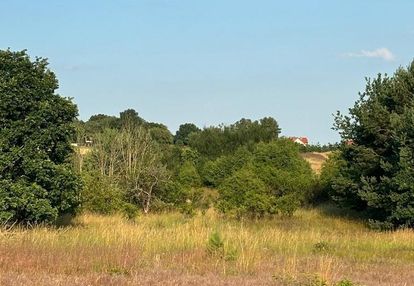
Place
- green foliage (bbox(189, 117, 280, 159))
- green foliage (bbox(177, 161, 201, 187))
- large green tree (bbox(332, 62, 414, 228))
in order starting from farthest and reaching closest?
green foliage (bbox(189, 117, 280, 159)), green foliage (bbox(177, 161, 201, 187)), large green tree (bbox(332, 62, 414, 228))

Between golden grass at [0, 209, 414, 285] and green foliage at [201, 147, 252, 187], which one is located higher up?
green foliage at [201, 147, 252, 187]

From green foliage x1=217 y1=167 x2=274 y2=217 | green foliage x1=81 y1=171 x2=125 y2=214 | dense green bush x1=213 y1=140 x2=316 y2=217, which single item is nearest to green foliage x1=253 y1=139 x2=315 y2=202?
dense green bush x1=213 y1=140 x2=316 y2=217

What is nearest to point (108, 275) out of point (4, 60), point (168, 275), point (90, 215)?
point (168, 275)

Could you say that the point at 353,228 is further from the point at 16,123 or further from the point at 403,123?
the point at 16,123

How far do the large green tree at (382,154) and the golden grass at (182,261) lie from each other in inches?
304

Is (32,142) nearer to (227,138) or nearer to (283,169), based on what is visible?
(283,169)

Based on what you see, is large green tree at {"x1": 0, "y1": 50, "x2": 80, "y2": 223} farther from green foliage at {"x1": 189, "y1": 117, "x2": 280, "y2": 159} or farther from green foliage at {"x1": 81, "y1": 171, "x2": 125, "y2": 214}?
green foliage at {"x1": 189, "y1": 117, "x2": 280, "y2": 159}

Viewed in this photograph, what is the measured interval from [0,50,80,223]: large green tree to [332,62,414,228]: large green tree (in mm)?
14495

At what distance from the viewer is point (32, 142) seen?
52.1 feet

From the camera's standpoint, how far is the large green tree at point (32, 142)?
51.3 ft

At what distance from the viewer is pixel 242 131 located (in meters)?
60.9

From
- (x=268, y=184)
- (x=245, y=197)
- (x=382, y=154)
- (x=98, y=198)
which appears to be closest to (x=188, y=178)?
(x=268, y=184)

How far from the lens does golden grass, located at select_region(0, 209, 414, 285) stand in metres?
8.57

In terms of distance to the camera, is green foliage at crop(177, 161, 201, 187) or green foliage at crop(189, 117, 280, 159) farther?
green foliage at crop(189, 117, 280, 159)
